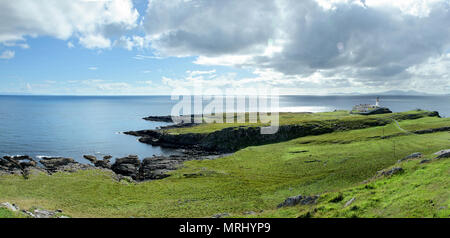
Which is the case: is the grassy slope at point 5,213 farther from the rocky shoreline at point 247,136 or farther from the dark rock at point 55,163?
the rocky shoreline at point 247,136

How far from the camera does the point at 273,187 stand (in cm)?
4797

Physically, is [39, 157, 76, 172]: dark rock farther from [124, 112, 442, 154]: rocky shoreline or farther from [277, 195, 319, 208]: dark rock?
[277, 195, 319, 208]: dark rock

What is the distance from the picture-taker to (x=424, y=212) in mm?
16719

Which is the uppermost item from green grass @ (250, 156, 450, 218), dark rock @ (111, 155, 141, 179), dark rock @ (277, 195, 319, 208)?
green grass @ (250, 156, 450, 218)

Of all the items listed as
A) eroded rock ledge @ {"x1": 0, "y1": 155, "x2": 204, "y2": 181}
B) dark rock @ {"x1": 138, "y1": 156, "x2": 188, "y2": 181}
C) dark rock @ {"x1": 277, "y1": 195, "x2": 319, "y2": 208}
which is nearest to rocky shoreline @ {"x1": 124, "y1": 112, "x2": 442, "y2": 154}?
dark rock @ {"x1": 138, "y1": 156, "x2": 188, "y2": 181}

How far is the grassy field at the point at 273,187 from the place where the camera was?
20906mm

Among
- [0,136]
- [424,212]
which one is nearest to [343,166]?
[424,212]

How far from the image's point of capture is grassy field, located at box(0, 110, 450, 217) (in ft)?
68.6

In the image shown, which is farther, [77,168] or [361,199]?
[77,168]

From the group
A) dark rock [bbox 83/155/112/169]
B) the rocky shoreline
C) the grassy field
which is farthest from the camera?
the rocky shoreline

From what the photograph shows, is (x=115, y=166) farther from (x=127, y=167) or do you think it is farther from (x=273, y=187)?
(x=273, y=187)

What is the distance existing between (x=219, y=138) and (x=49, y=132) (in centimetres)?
9977
